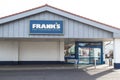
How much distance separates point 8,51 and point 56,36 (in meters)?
8.22

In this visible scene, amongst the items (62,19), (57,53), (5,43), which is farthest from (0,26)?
(57,53)

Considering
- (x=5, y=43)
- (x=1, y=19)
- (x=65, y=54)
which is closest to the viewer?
(x=1, y=19)

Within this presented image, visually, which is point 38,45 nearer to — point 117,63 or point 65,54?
point 65,54

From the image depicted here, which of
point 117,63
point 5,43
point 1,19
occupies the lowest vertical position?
point 117,63

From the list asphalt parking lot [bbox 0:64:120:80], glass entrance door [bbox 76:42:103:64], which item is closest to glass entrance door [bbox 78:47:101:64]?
glass entrance door [bbox 76:42:103:64]

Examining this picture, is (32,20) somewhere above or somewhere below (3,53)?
above

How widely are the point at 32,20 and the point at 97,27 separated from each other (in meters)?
5.36

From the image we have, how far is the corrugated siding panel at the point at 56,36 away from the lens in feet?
73.7

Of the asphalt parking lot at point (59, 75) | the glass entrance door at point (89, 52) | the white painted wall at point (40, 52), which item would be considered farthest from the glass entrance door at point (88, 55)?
the asphalt parking lot at point (59, 75)

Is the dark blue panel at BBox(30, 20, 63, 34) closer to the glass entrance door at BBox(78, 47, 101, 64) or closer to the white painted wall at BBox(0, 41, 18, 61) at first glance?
the white painted wall at BBox(0, 41, 18, 61)

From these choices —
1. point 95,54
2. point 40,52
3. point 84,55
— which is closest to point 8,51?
point 40,52

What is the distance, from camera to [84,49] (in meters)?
29.6

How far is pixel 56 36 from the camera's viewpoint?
901 inches

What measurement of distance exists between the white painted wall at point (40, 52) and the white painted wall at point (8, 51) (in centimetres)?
74
